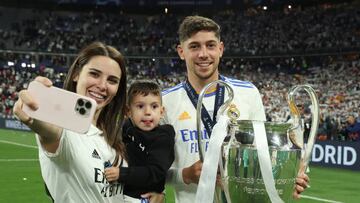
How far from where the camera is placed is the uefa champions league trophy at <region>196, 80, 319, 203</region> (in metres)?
2.30

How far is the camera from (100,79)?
7.78 ft

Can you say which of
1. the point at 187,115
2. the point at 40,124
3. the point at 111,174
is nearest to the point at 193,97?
the point at 187,115

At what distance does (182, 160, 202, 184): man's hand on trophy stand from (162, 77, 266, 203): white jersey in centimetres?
35

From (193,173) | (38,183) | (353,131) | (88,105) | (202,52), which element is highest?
(202,52)

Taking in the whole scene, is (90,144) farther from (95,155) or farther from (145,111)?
(145,111)

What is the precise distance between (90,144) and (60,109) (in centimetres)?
60

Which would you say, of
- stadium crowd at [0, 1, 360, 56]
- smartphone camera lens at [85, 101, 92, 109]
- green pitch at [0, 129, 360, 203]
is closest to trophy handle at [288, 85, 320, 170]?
smartphone camera lens at [85, 101, 92, 109]

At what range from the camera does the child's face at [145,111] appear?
110 inches

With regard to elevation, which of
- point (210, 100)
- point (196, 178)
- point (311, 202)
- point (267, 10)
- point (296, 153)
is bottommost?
point (311, 202)

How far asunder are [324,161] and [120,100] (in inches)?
462

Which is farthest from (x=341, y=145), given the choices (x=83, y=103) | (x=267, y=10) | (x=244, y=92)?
(x=267, y=10)

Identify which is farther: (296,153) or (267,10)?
(267,10)

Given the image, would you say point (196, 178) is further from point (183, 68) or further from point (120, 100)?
point (183, 68)

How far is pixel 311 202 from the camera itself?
8953mm
